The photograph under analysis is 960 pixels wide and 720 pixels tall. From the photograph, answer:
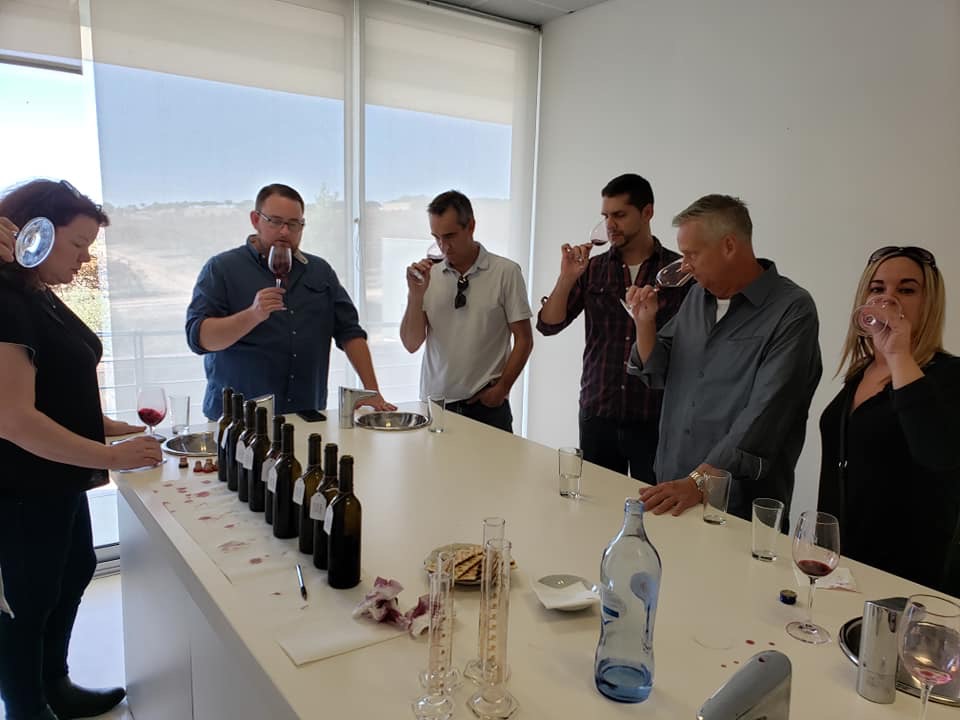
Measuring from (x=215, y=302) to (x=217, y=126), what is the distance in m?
1.45

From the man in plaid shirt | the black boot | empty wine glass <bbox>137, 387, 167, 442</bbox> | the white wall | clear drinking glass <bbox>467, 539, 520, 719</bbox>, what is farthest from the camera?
the man in plaid shirt

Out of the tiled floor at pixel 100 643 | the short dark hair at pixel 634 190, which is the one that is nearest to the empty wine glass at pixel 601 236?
the short dark hair at pixel 634 190

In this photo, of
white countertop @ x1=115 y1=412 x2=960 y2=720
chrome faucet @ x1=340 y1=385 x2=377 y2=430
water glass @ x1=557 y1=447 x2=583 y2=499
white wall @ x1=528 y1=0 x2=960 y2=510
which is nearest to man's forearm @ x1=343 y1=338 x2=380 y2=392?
chrome faucet @ x1=340 y1=385 x2=377 y2=430

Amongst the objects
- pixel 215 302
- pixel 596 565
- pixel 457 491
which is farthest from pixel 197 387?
pixel 596 565

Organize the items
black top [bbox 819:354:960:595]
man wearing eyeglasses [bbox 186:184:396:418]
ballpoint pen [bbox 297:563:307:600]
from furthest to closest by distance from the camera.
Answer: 1. man wearing eyeglasses [bbox 186:184:396:418]
2. black top [bbox 819:354:960:595]
3. ballpoint pen [bbox 297:563:307:600]

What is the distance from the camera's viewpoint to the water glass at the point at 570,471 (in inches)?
71.0

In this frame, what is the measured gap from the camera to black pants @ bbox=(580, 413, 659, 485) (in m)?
2.87

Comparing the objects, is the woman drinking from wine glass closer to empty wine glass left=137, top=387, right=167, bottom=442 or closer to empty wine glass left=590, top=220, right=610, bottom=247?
empty wine glass left=590, top=220, right=610, bottom=247

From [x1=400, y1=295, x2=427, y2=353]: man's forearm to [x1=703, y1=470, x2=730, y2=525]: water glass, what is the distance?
174cm

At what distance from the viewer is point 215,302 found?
2672 mm

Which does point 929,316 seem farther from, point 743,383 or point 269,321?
point 269,321

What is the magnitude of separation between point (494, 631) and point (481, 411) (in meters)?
2.13

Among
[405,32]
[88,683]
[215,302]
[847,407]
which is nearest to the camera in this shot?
[847,407]

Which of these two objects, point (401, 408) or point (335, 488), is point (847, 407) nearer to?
point (335, 488)
